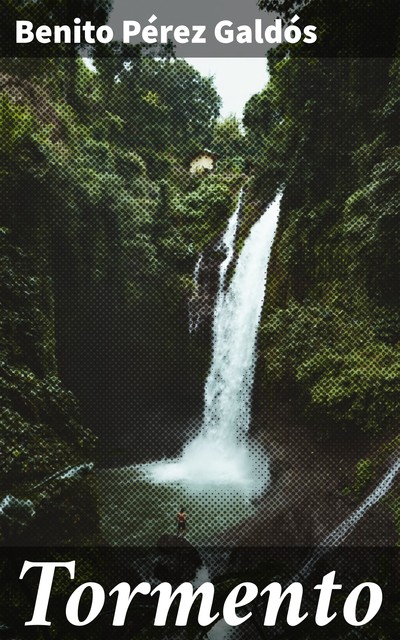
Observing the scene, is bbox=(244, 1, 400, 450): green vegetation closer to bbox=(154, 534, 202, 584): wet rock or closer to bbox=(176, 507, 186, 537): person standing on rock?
bbox=(176, 507, 186, 537): person standing on rock

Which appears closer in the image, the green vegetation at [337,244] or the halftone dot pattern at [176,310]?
the halftone dot pattern at [176,310]

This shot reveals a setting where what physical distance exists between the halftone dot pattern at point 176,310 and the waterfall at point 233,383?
6.5 inches

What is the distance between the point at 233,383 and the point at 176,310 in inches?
60.5

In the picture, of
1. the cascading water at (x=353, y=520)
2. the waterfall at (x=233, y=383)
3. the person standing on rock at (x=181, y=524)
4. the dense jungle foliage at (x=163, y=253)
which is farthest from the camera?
the waterfall at (x=233, y=383)

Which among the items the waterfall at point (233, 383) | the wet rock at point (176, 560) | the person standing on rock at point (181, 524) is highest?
the waterfall at point (233, 383)

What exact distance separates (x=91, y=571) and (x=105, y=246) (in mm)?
4911

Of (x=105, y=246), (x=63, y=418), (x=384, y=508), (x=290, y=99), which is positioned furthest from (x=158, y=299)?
(x=384, y=508)

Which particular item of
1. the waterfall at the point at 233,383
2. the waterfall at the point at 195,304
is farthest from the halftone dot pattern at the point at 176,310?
the waterfall at the point at 233,383

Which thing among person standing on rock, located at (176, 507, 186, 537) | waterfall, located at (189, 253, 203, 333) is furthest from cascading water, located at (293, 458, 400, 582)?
waterfall, located at (189, 253, 203, 333)

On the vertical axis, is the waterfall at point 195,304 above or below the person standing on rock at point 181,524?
above

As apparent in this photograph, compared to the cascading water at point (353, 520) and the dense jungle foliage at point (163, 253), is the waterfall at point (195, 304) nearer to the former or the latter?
the dense jungle foliage at point (163, 253)

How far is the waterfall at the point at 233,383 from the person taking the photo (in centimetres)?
740

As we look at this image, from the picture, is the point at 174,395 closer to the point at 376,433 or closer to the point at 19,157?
the point at 376,433

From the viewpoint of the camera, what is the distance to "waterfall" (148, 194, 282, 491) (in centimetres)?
740
